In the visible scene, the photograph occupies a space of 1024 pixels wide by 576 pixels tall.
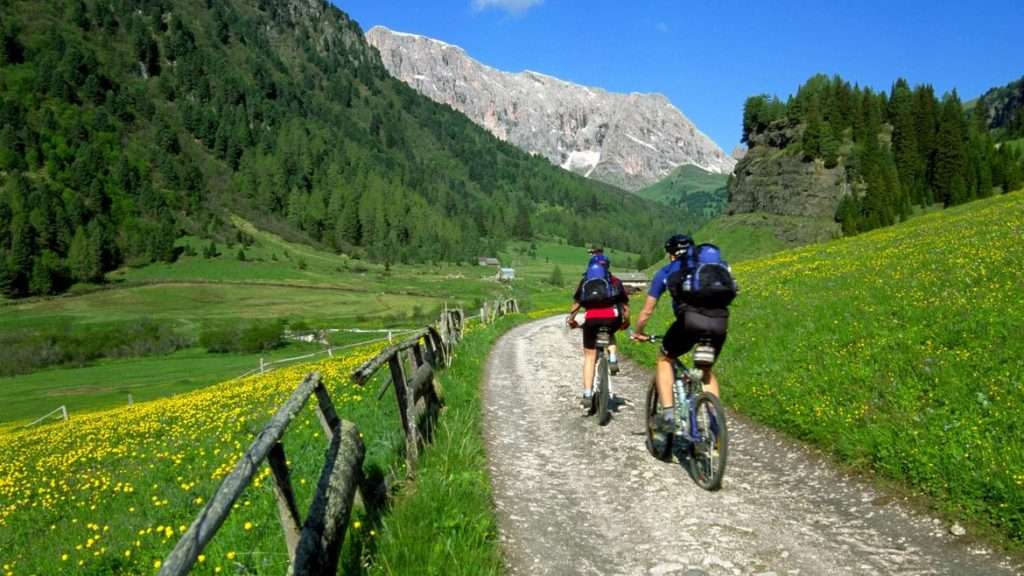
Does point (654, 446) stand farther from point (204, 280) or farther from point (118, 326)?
point (204, 280)

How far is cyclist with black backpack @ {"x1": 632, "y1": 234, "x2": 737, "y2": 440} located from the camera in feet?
26.0

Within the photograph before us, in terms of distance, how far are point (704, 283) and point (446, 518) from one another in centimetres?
415

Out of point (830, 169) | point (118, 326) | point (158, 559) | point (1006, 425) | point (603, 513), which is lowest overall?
point (118, 326)

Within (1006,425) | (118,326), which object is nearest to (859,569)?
(1006,425)

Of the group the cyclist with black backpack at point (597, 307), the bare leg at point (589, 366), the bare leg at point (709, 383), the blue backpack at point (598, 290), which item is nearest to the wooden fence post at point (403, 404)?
the bare leg at point (709, 383)

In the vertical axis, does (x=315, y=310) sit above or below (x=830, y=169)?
below

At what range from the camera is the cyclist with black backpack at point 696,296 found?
311 inches

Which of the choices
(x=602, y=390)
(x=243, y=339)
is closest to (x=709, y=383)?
(x=602, y=390)

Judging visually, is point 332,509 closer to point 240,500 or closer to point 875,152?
point 240,500

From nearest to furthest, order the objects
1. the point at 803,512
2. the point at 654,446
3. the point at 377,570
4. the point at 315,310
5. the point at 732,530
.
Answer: the point at 377,570 → the point at 732,530 → the point at 803,512 → the point at 654,446 → the point at 315,310

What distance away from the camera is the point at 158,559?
748 centimetres

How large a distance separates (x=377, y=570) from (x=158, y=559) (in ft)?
11.9

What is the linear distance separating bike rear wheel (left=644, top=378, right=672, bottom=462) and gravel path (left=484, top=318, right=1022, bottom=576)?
0.56ft

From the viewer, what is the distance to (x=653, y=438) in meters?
9.62
